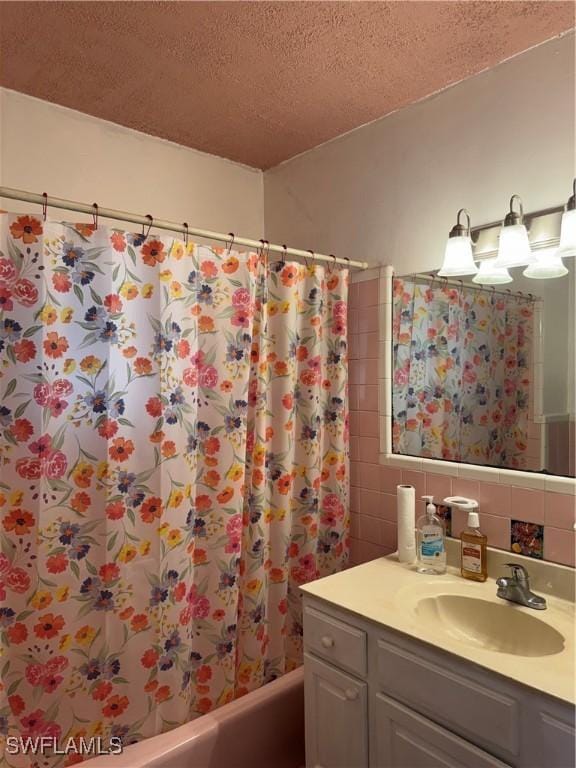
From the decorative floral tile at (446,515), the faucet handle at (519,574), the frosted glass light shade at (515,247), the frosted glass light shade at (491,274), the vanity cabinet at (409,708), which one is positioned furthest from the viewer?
the decorative floral tile at (446,515)

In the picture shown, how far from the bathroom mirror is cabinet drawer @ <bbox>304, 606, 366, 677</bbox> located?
0.69 meters

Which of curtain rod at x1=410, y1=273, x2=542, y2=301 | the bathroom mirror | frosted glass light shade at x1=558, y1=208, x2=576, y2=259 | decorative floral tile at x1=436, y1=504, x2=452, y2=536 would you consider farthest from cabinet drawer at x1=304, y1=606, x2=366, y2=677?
frosted glass light shade at x1=558, y1=208, x2=576, y2=259

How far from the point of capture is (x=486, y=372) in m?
1.67

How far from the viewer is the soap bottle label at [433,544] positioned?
62.8 inches

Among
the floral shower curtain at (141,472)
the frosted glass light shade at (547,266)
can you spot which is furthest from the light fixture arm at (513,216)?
the floral shower curtain at (141,472)

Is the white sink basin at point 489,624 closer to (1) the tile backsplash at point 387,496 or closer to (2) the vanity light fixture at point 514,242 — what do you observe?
(1) the tile backsplash at point 387,496

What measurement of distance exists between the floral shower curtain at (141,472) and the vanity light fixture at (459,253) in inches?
20.4

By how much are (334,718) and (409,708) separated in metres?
0.29

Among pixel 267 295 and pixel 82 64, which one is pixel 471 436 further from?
pixel 82 64

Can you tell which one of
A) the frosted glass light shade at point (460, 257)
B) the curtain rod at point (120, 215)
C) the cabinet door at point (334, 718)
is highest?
the curtain rod at point (120, 215)

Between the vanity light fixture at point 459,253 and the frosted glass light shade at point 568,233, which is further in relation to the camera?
the vanity light fixture at point 459,253

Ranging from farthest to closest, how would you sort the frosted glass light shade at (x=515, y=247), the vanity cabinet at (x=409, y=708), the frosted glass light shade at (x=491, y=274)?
1. the frosted glass light shade at (x=491, y=274)
2. the frosted glass light shade at (x=515, y=247)
3. the vanity cabinet at (x=409, y=708)

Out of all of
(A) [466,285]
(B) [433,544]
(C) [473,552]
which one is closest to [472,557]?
(C) [473,552]

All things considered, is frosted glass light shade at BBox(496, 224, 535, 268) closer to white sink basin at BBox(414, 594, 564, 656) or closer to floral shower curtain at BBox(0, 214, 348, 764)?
floral shower curtain at BBox(0, 214, 348, 764)
